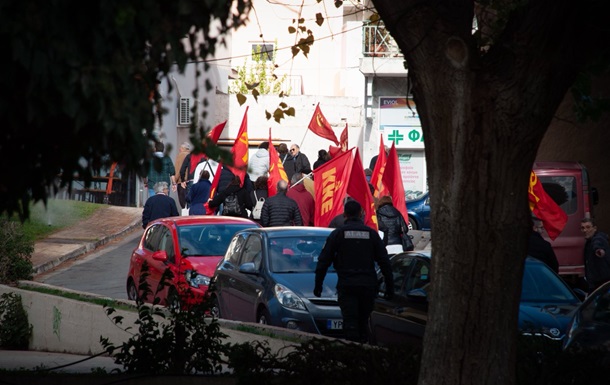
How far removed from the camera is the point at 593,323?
427 inches

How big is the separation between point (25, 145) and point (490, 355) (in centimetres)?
324

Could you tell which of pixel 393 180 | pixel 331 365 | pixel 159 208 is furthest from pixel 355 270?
pixel 159 208

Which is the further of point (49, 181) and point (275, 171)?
point (275, 171)

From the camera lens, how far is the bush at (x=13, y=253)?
17766 millimetres

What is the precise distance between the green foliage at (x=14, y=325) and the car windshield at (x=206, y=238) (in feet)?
8.05

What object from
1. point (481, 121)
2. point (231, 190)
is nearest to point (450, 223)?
point (481, 121)

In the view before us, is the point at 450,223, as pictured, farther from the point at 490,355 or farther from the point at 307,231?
the point at 307,231

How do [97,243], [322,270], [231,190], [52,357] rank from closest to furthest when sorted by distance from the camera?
[322,270] → [52,357] → [231,190] → [97,243]

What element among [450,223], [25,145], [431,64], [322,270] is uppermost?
[431,64]

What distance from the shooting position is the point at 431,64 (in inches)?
267

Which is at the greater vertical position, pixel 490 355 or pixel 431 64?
pixel 431 64

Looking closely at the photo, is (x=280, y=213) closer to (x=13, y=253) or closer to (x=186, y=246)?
(x=186, y=246)

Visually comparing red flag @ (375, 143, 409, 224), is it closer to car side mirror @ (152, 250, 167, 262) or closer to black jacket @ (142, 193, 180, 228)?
black jacket @ (142, 193, 180, 228)

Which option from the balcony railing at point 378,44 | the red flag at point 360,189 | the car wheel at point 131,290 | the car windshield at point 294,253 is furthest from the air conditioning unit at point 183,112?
A: the car windshield at point 294,253
